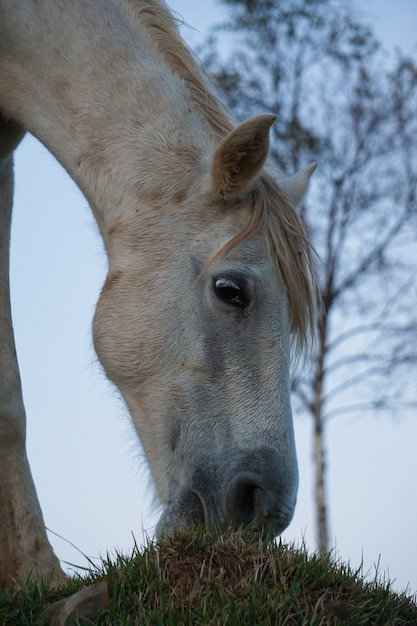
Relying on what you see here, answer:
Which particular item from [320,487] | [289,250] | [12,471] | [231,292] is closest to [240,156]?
[289,250]

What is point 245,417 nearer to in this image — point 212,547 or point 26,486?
point 212,547

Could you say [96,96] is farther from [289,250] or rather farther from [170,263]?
[289,250]

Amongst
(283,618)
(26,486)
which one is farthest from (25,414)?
(283,618)

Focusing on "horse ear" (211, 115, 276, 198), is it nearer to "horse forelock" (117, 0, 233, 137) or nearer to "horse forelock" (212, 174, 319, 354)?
"horse forelock" (212, 174, 319, 354)

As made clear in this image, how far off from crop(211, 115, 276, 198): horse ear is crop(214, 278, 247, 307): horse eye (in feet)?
1.40

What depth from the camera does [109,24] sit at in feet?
15.6

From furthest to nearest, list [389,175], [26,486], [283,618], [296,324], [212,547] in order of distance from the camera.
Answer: [389,175], [26,486], [296,324], [212,547], [283,618]

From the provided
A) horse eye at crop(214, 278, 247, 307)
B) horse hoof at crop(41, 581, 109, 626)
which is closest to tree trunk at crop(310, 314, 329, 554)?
horse eye at crop(214, 278, 247, 307)

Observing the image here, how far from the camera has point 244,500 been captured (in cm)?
382

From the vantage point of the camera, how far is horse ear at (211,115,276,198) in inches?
162

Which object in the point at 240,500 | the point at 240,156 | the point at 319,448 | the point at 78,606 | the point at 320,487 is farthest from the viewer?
the point at 319,448

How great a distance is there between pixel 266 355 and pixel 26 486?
141 cm

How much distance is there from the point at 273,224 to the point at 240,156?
329 millimetres

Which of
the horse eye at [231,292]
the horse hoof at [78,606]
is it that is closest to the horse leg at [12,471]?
the horse hoof at [78,606]
